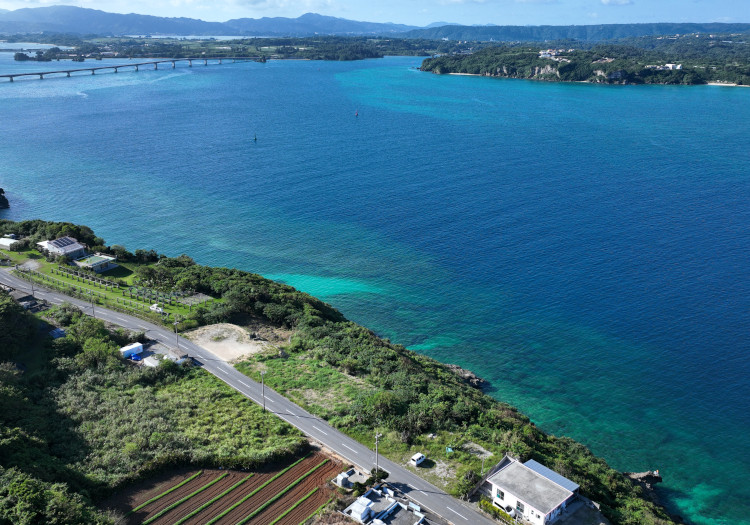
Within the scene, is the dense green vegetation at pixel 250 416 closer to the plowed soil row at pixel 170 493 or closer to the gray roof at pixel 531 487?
the plowed soil row at pixel 170 493

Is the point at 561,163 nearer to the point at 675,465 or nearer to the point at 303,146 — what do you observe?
the point at 303,146

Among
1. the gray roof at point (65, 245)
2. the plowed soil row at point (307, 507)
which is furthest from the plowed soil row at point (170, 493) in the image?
the gray roof at point (65, 245)

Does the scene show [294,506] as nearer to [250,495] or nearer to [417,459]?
[250,495]

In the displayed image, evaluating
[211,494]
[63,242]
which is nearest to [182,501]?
[211,494]

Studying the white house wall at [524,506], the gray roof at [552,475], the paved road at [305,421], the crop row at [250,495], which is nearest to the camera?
the white house wall at [524,506]

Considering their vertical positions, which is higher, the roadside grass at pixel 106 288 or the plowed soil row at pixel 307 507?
the roadside grass at pixel 106 288

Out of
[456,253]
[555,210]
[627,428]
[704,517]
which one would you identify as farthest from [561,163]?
[704,517]

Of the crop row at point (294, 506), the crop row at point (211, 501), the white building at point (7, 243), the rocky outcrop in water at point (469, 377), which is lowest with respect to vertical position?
the rocky outcrop in water at point (469, 377)
